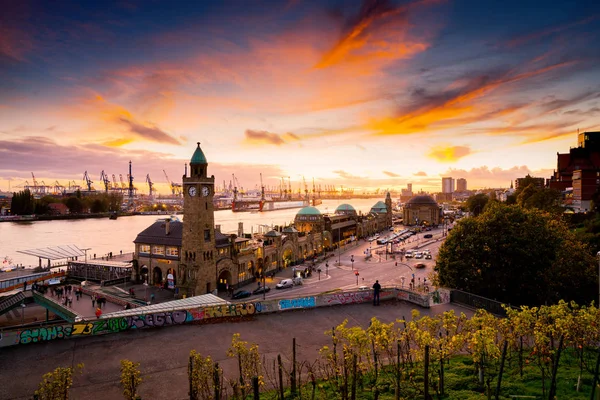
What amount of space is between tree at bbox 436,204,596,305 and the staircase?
143ft

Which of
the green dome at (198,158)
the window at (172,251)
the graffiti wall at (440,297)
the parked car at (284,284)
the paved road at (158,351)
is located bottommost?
the parked car at (284,284)

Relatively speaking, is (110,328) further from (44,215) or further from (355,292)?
(44,215)

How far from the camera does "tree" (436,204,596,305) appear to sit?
34.4 meters

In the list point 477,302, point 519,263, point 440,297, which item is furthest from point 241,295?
point 519,263

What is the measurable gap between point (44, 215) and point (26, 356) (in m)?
204

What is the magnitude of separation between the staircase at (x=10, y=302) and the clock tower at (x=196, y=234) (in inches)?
687

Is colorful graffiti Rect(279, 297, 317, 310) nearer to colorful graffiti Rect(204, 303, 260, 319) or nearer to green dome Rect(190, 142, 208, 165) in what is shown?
colorful graffiti Rect(204, 303, 260, 319)

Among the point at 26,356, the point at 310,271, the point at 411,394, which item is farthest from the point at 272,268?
the point at 411,394

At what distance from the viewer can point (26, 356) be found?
20.1 meters

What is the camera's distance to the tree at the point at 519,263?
113 feet

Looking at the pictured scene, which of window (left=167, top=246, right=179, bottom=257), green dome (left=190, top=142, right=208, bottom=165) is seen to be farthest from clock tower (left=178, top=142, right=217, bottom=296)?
window (left=167, top=246, right=179, bottom=257)

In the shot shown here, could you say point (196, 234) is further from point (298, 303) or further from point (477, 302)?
point (477, 302)

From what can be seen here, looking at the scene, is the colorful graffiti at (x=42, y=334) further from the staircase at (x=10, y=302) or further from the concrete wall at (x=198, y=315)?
the staircase at (x=10, y=302)

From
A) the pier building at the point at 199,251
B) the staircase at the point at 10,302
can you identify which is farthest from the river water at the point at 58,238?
the staircase at the point at 10,302
